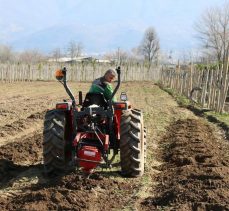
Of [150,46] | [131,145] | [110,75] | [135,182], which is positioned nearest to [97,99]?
[110,75]


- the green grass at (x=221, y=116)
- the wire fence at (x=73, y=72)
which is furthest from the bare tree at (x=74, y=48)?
the green grass at (x=221, y=116)

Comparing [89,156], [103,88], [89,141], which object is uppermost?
[103,88]

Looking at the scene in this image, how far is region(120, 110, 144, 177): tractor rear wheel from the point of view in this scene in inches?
295

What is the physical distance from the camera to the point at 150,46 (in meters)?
102

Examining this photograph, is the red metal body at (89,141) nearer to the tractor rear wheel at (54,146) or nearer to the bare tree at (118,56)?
the tractor rear wheel at (54,146)

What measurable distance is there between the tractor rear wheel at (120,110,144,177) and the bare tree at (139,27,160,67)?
93.0 m

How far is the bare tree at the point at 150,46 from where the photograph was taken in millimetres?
101394

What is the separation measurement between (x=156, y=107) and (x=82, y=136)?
13267 mm

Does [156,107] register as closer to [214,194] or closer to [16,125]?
[16,125]

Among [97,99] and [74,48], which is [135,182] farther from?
[74,48]

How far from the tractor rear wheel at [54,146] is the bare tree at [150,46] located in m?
93.1

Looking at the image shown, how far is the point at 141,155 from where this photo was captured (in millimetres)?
7676

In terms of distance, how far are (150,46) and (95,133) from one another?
96.1m

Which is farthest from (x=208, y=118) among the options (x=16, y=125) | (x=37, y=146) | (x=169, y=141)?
(x=37, y=146)
